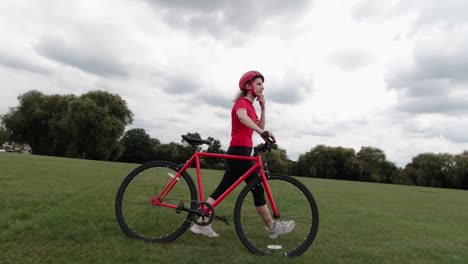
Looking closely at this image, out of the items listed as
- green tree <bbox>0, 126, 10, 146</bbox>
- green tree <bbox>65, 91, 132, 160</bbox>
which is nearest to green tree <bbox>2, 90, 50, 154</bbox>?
green tree <bbox>0, 126, 10, 146</bbox>

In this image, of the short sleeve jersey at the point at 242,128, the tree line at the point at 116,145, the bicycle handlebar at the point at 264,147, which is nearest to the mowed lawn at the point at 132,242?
the short sleeve jersey at the point at 242,128

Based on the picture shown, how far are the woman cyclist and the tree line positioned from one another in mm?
41343

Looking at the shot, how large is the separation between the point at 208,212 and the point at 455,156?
3331 inches

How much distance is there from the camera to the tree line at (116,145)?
59.6 m

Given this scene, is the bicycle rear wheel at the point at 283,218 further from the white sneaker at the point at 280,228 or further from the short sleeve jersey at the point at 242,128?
the short sleeve jersey at the point at 242,128

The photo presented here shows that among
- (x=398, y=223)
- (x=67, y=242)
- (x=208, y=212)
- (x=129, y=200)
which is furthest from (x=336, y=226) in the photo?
(x=67, y=242)

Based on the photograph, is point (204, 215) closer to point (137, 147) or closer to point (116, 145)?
point (116, 145)

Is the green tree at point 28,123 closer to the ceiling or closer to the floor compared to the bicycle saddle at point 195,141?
closer to the ceiling

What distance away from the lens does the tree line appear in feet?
195

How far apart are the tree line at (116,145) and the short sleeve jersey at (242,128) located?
136 feet

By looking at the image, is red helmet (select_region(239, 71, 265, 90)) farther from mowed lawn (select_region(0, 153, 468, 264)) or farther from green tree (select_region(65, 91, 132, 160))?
green tree (select_region(65, 91, 132, 160))

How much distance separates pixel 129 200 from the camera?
14.6 feet

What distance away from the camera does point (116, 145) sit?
61.4 m

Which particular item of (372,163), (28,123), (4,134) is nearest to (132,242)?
(28,123)
